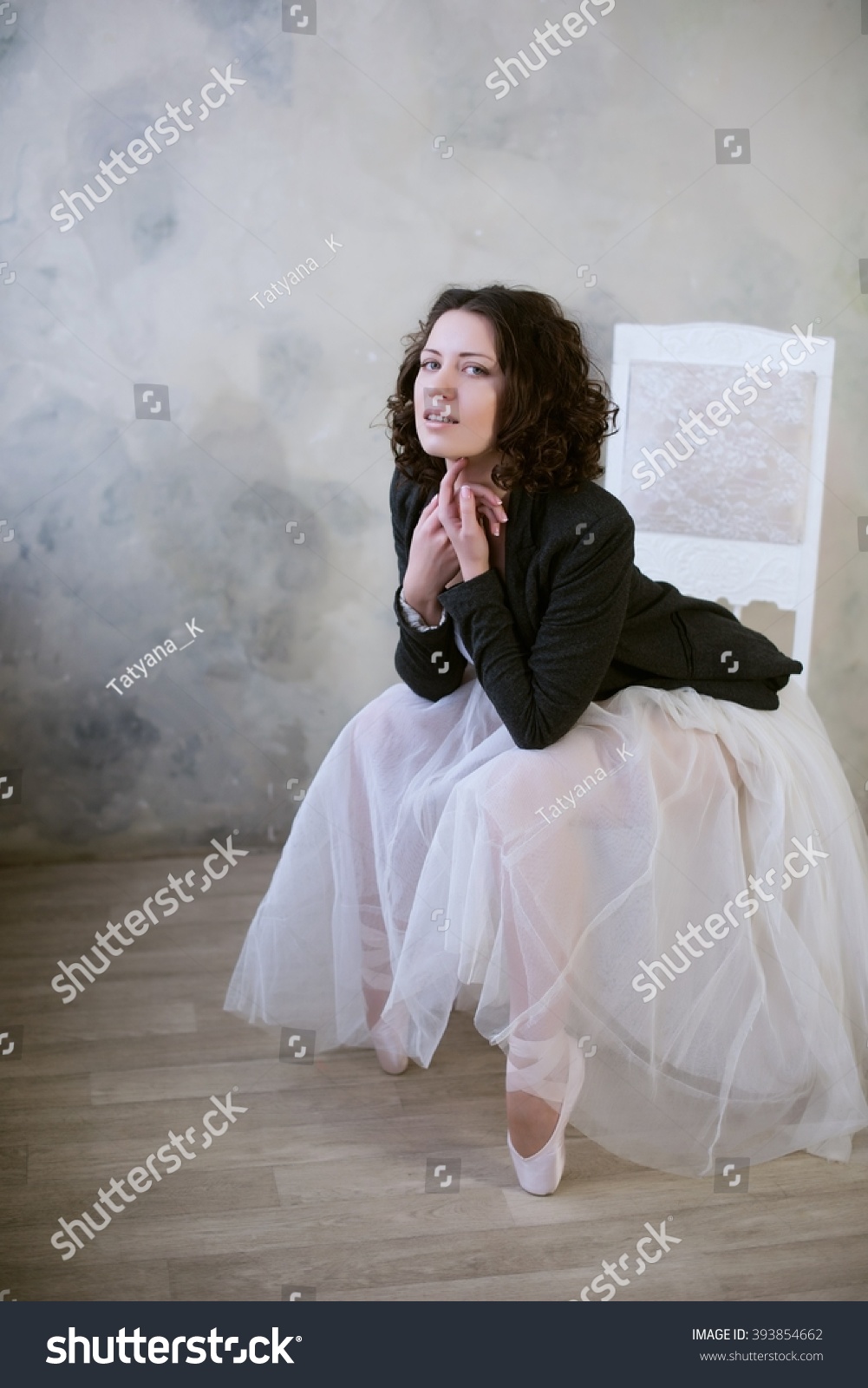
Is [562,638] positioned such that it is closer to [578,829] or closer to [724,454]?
[578,829]

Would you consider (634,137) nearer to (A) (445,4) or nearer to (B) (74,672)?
(A) (445,4)

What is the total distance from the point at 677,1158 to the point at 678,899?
38 cm

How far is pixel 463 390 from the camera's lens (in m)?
1.74

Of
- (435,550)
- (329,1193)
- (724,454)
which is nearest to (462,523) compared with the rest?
(435,550)

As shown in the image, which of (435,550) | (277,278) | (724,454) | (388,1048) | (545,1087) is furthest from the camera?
(724,454)

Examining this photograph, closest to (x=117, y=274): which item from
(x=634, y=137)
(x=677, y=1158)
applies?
(x=634, y=137)

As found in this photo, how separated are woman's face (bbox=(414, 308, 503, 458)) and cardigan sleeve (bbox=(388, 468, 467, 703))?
0.74ft

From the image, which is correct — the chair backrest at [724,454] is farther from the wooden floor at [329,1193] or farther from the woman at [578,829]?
the wooden floor at [329,1193]

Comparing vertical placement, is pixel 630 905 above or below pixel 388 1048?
above

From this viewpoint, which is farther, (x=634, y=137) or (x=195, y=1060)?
(x=634, y=137)

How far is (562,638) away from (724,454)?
4.65ft

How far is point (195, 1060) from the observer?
2.07 m

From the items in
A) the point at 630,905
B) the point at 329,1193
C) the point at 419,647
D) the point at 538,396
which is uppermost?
the point at 538,396
